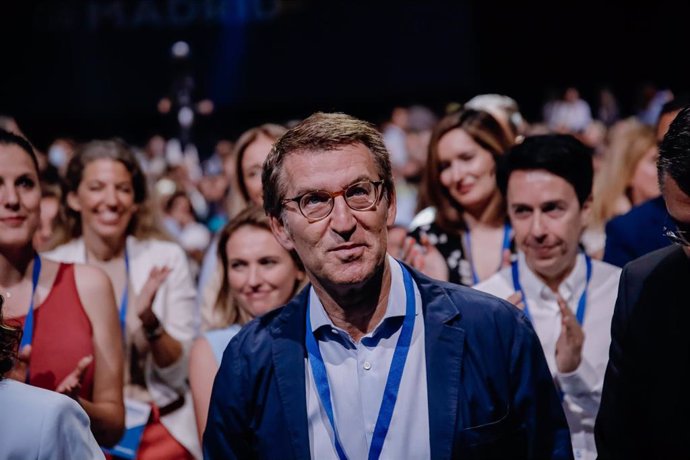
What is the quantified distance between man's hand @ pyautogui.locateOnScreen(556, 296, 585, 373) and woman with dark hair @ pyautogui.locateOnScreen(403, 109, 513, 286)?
85cm

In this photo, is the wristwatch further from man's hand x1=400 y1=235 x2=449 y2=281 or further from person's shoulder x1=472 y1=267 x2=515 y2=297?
person's shoulder x1=472 y1=267 x2=515 y2=297

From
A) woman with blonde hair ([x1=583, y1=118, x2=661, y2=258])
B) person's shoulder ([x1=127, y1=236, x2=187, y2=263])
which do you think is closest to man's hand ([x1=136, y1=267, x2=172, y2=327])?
person's shoulder ([x1=127, y1=236, x2=187, y2=263])

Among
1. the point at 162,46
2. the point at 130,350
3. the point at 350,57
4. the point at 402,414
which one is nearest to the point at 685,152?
the point at 402,414

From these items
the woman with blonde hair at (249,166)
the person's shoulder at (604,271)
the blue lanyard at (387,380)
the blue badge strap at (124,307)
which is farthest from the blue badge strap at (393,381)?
the woman with blonde hair at (249,166)

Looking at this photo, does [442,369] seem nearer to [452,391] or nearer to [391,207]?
[452,391]

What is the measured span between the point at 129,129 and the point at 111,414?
1381 cm

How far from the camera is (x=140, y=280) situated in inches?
161

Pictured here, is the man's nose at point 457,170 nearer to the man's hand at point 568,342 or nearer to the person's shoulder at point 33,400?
the man's hand at point 568,342

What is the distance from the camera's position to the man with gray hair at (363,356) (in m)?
2.16

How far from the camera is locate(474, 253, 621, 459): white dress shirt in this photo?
9.80 feet

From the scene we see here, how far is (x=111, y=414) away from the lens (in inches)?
121

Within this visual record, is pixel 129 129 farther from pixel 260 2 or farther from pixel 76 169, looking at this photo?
pixel 76 169

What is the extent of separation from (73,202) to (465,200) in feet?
5.94

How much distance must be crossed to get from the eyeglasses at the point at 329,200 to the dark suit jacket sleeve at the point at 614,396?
65 centimetres
